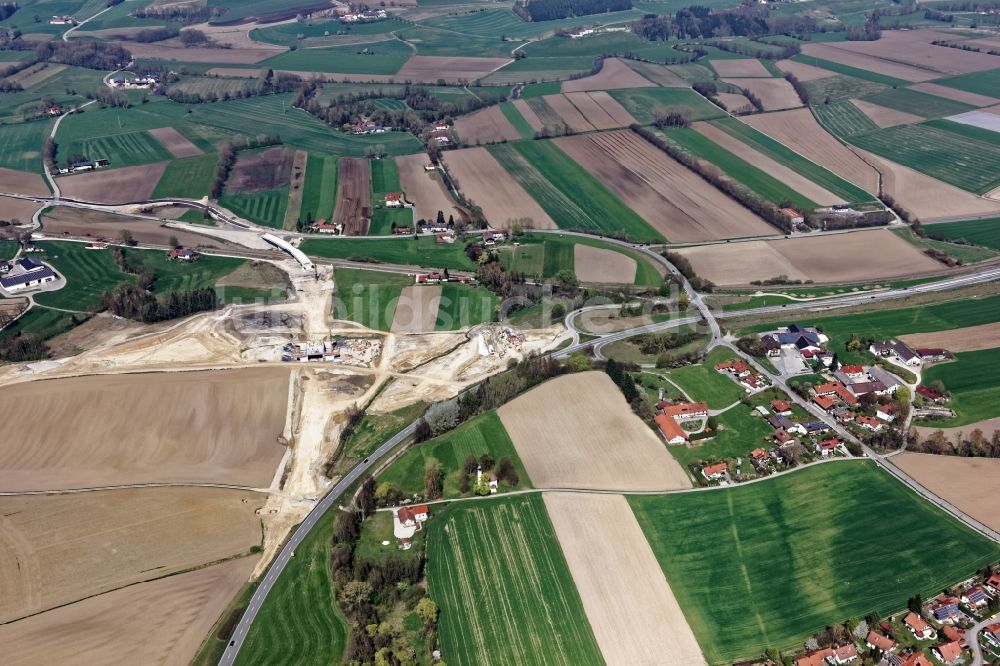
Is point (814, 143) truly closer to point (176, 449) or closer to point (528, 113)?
point (528, 113)

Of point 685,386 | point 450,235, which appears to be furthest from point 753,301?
point 450,235

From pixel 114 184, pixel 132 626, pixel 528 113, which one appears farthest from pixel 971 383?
Answer: pixel 114 184

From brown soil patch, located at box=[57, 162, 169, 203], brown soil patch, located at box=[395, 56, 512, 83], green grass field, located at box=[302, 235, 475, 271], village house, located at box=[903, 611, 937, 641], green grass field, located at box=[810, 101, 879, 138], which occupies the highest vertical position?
brown soil patch, located at box=[395, 56, 512, 83]

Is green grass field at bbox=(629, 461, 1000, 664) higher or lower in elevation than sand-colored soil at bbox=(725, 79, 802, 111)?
lower

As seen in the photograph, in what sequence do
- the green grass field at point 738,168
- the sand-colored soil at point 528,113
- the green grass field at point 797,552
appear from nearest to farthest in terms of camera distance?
the green grass field at point 797,552
the green grass field at point 738,168
the sand-colored soil at point 528,113

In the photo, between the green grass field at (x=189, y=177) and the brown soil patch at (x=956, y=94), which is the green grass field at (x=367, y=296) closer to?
the green grass field at (x=189, y=177)

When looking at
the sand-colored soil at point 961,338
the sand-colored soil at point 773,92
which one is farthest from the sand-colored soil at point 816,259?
the sand-colored soil at point 773,92

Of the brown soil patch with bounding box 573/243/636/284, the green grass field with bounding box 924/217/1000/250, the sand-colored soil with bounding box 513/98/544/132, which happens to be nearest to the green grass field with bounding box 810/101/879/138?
the green grass field with bounding box 924/217/1000/250

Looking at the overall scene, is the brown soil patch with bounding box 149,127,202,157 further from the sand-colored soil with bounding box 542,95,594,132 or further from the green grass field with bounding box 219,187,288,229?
the sand-colored soil with bounding box 542,95,594,132
